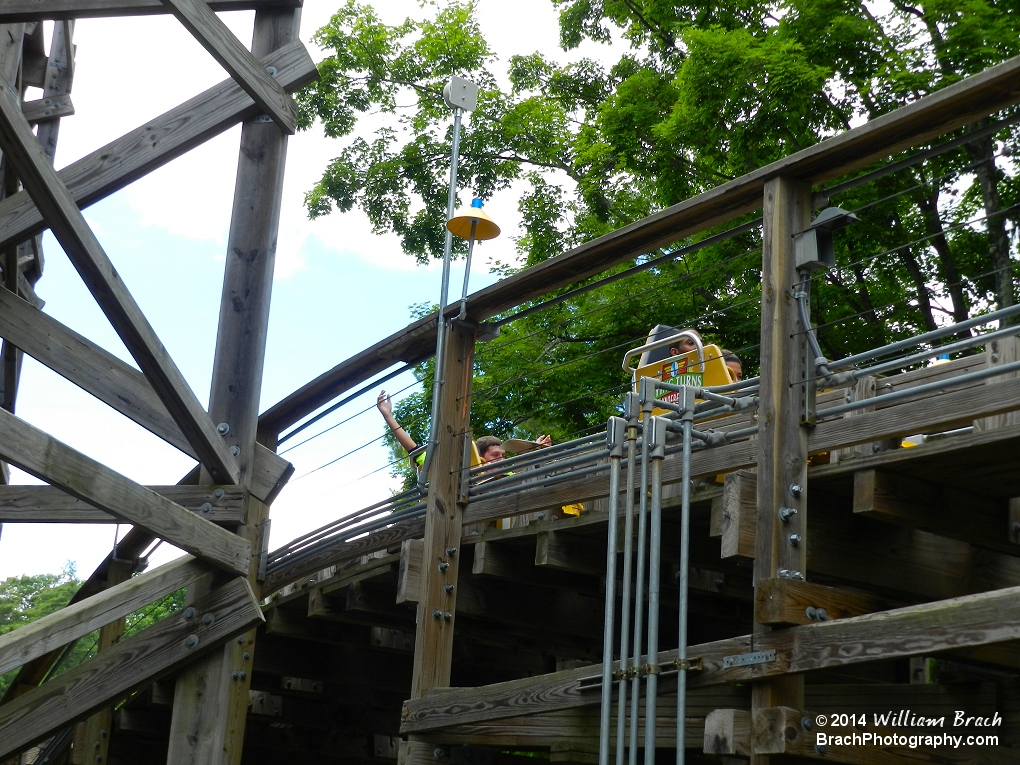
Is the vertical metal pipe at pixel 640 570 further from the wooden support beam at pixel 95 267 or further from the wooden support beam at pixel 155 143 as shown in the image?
the wooden support beam at pixel 155 143

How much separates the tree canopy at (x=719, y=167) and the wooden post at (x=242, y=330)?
4.92 metres

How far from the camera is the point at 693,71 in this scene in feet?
46.0

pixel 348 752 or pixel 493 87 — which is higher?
pixel 493 87

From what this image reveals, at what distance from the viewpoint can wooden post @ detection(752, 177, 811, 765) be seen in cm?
477

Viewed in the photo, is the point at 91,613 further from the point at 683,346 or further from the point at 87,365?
the point at 683,346

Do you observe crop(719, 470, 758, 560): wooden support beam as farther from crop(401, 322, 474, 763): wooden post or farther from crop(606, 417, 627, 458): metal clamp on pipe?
crop(401, 322, 474, 763): wooden post

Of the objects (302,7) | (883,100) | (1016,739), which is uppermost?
(883,100)

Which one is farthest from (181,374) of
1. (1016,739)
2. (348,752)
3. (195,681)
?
(348,752)

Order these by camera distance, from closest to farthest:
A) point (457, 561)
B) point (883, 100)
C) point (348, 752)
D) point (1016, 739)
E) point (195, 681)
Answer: point (1016, 739), point (195, 681), point (457, 561), point (348, 752), point (883, 100)

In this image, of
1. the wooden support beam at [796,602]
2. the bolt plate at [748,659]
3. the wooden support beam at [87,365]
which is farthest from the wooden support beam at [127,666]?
the wooden support beam at [796,602]

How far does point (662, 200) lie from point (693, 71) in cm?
176

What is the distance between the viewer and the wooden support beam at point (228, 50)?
5.88 meters

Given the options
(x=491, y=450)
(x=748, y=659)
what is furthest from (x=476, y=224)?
(x=748, y=659)

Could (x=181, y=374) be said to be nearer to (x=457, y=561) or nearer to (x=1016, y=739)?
(x=457, y=561)
